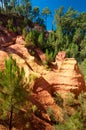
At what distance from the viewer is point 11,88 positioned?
17312 millimetres

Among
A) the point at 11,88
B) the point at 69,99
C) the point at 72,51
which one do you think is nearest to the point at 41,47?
the point at 72,51

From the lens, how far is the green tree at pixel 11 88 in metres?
17.1

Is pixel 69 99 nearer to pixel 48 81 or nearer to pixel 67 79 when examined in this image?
pixel 67 79

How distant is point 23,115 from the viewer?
21.0 meters

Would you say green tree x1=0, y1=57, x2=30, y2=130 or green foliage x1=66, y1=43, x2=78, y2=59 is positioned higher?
green foliage x1=66, y1=43, x2=78, y2=59

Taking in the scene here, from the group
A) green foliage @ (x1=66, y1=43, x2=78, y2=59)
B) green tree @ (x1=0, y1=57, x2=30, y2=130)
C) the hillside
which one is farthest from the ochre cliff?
green foliage @ (x1=66, y1=43, x2=78, y2=59)

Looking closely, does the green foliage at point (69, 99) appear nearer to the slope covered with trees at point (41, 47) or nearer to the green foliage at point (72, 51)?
the slope covered with trees at point (41, 47)

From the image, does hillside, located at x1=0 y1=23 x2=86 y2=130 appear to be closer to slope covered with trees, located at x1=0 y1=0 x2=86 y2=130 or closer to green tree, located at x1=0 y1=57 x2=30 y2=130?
slope covered with trees, located at x1=0 y1=0 x2=86 y2=130

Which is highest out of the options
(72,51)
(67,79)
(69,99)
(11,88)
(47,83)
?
(72,51)

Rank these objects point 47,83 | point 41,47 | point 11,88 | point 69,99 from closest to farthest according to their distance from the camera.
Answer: point 11,88 < point 69,99 < point 47,83 < point 41,47

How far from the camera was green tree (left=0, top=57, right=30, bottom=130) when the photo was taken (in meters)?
17.1

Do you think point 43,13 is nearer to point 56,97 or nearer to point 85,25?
point 85,25

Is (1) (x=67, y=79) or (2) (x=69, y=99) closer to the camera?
(2) (x=69, y=99)

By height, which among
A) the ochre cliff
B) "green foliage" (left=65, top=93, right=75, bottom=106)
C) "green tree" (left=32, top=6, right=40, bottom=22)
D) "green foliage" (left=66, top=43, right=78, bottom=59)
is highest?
"green tree" (left=32, top=6, right=40, bottom=22)
